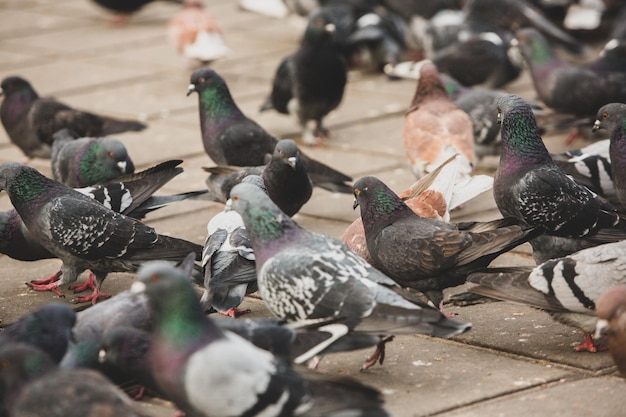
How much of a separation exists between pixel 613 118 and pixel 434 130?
164 centimetres

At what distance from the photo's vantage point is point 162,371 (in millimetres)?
4496

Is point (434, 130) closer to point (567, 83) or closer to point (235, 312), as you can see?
point (567, 83)

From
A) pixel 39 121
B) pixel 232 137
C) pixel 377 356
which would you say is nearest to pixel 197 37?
pixel 39 121

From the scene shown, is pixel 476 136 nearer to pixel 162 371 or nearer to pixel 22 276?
pixel 22 276

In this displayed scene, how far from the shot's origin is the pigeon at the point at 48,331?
15.8ft

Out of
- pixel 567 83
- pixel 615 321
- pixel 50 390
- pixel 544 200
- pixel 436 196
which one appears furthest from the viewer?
pixel 567 83

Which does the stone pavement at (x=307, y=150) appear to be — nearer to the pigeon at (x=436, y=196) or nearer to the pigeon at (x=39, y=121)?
the pigeon at (x=436, y=196)

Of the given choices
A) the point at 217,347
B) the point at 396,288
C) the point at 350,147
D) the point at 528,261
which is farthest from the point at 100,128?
the point at 217,347

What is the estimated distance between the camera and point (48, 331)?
4824mm

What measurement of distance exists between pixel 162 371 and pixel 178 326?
186 millimetres

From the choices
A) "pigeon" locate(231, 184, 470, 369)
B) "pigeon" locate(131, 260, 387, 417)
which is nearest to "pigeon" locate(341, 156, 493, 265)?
"pigeon" locate(231, 184, 470, 369)

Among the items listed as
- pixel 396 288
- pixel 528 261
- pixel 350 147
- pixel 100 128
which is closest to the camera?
pixel 396 288

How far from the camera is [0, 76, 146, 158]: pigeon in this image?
9297mm

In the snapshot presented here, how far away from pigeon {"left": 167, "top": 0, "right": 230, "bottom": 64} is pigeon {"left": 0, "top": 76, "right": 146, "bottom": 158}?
10.9 feet
